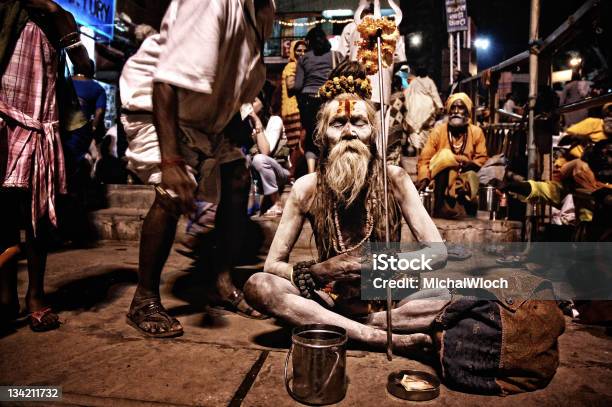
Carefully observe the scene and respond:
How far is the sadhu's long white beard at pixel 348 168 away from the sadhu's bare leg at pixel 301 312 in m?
0.69

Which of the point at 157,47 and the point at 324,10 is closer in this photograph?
the point at 157,47

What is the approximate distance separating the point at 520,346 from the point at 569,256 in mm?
2968

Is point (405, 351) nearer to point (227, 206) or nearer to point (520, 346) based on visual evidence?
point (520, 346)

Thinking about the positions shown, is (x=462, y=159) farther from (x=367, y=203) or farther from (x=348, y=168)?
(x=348, y=168)

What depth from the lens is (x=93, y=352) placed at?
7.42 feet

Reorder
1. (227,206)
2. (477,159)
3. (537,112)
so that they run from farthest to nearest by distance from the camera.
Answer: (477,159) < (537,112) < (227,206)

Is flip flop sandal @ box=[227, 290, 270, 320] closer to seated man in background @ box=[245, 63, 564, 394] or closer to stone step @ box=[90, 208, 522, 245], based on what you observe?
seated man in background @ box=[245, 63, 564, 394]

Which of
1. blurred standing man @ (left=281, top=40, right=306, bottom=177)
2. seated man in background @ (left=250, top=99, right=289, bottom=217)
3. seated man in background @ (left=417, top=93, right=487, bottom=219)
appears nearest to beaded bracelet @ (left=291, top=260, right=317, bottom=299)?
seated man in background @ (left=250, top=99, right=289, bottom=217)

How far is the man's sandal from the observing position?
2.48 meters

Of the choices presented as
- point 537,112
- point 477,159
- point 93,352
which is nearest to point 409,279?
point 93,352

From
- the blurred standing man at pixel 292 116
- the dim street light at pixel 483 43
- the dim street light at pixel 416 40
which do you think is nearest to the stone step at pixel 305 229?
the blurred standing man at pixel 292 116

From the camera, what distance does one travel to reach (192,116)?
262cm

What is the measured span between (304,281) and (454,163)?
12.4ft

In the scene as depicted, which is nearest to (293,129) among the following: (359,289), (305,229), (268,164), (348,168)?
(268,164)
